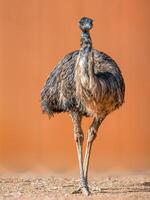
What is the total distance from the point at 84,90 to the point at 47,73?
9.51 ft

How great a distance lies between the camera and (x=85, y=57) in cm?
1110

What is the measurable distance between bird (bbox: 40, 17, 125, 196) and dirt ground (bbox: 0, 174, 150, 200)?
32 cm

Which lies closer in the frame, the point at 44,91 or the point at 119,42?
the point at 44,91

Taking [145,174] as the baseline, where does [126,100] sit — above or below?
above

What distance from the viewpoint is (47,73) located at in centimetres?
1398

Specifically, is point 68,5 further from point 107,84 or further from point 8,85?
point 107,84

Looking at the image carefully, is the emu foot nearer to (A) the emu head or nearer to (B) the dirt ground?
(B) the dirt ground

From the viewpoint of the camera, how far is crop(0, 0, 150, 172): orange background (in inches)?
547

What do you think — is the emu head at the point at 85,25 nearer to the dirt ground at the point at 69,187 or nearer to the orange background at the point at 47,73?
the dirt ground at the point at 69,187

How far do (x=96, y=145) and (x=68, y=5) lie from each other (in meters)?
1.88

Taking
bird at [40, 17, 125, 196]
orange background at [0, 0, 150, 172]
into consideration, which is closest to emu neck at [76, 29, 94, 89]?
bird at [40, 17, 125, 196]

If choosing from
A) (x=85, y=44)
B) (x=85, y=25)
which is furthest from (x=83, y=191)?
(x=85, y=25)

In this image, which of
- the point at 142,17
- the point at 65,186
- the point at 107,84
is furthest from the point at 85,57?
the point at 142,17

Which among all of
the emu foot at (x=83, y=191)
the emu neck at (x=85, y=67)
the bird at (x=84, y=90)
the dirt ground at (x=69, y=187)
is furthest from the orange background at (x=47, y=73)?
the emu neck at (x=85, y=67)
